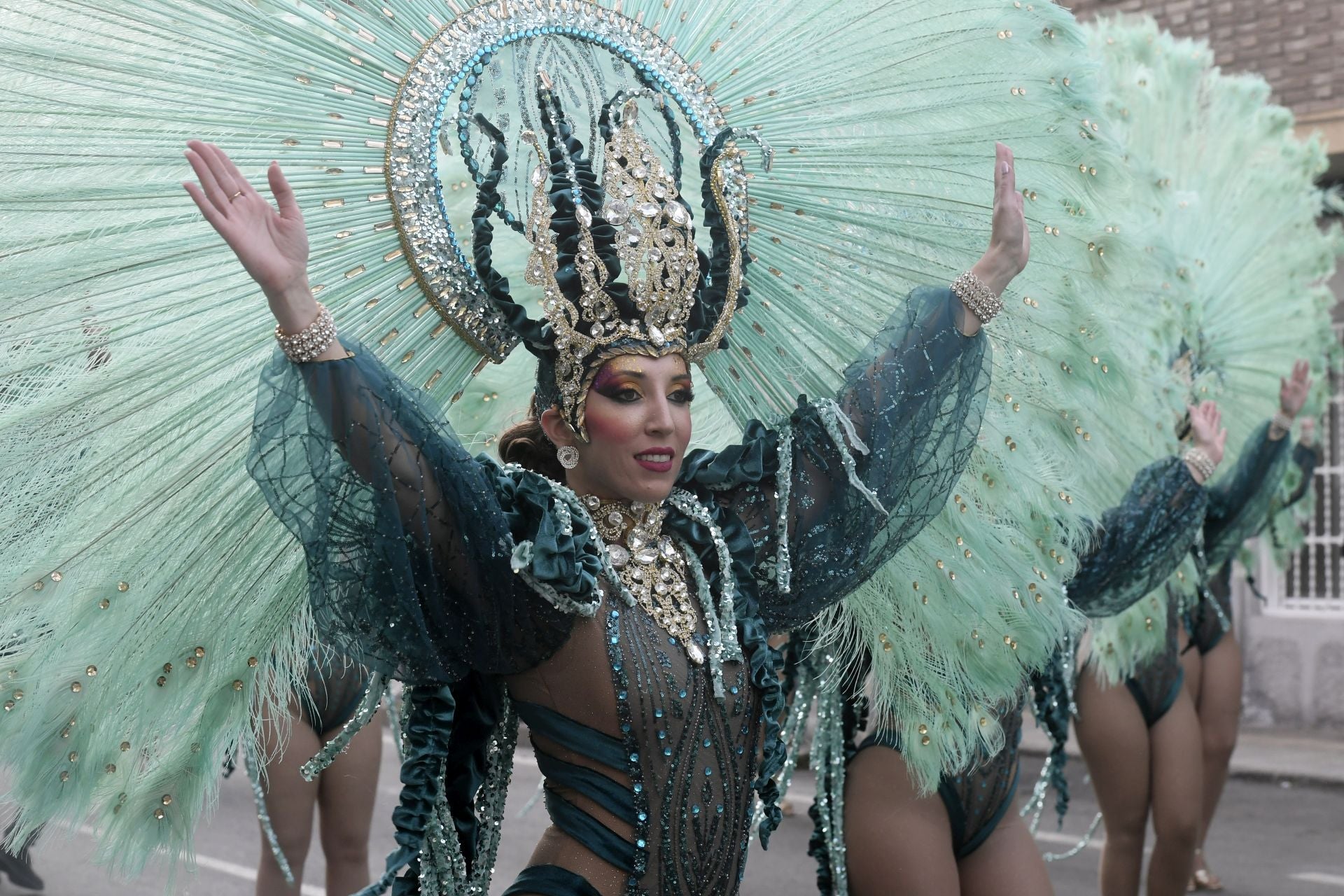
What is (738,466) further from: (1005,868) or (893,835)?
(1005,868)

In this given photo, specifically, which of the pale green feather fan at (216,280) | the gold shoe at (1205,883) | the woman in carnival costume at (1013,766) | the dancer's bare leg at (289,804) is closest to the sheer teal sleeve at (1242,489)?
the woman in carnival costume at (1013,766)

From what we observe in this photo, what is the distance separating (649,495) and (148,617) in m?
0.83

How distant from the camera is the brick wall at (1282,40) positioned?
394 inches

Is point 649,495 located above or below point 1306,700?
above

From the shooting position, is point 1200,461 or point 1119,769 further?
point 1119,769

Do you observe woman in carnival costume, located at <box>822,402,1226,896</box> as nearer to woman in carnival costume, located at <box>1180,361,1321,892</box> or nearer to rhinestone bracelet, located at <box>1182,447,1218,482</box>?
rhinestone bracelet, located at <box>1182,447,1218,482</box>

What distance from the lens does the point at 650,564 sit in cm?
260

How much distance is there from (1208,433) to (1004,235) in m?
2.18

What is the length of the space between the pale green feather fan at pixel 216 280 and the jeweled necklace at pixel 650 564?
362 mm

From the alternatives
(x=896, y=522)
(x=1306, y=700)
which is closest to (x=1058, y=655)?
(x=896, y=522)

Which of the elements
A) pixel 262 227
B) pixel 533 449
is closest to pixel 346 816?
pixel 533 449

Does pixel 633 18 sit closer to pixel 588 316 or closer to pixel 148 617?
pixel 588 316

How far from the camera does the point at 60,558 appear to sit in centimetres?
242

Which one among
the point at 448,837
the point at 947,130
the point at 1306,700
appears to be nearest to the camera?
the point at 448,837
